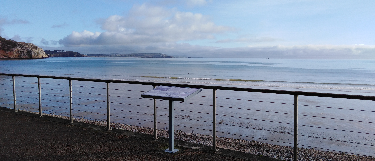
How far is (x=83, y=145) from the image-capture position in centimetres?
427

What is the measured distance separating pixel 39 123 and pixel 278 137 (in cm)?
586

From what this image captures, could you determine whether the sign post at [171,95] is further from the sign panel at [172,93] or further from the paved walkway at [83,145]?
the paved walkway at [83,145]

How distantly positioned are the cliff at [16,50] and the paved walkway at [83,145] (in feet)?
645

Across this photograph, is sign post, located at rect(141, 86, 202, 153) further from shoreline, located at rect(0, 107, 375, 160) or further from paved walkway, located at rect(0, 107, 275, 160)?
shoreline, located at rect(0, 107, 375, 160)

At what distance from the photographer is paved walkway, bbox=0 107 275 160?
3791 mm

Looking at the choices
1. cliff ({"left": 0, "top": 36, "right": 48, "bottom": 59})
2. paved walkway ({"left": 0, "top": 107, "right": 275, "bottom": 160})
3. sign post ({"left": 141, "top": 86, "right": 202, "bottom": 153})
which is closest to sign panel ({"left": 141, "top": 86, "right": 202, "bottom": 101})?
sign post ({"left": 141, "top": 86, "right": 202, "bottom": 153})

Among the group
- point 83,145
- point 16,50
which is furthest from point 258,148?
point 16,50

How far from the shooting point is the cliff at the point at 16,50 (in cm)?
16875

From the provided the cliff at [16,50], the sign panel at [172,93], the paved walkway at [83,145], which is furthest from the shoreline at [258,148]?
the cliff at [16,50]

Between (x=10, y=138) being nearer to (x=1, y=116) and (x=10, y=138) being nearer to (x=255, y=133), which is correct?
(x=1, y=116)

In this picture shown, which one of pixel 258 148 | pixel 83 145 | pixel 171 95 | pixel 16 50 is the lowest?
pixel 258 148

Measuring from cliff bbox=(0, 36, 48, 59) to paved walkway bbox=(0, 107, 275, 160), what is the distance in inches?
7736

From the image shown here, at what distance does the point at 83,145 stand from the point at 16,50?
7996 inches

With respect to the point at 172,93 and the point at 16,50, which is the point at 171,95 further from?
the point at 16,50
